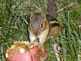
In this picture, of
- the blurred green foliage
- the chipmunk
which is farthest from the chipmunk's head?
the blurred green foliage

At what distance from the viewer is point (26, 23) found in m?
3.71

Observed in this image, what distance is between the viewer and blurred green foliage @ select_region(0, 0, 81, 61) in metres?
3.49

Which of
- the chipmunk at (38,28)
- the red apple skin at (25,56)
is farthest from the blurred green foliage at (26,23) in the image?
the red apple skin at (25,56)

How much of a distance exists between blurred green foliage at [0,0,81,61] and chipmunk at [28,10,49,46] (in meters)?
0.23

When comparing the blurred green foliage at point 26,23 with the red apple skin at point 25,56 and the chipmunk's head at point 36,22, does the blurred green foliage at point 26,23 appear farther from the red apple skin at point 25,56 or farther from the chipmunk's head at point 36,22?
the red apple skin at point 25,56

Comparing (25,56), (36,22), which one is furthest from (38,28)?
(25,56)

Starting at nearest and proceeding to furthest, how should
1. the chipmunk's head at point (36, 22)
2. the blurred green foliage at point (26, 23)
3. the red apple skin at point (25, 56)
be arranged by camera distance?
the red apple skin at point (25, 56) < the chipmunk's head at point (36, 22) < the blurred green foliage at point (26, 23)

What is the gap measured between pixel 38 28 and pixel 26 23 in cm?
51

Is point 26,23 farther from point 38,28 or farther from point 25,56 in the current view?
point 25,56

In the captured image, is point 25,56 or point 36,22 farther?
point 36,22

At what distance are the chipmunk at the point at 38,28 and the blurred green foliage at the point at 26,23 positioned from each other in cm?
23

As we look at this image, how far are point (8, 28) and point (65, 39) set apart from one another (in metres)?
0.59

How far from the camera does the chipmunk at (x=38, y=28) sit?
3.22 m

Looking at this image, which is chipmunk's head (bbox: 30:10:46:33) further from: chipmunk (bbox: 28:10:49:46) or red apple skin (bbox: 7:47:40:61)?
red apple skin (bbox: 7:47:40:61)
